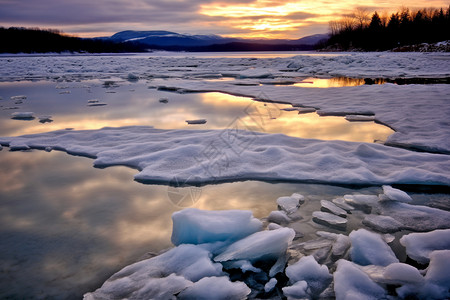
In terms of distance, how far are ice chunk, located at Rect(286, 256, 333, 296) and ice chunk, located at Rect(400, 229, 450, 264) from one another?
52 centimetres

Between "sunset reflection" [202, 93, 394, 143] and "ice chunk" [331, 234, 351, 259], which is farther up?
"sunset reflection" [202, 93, 394, 143]

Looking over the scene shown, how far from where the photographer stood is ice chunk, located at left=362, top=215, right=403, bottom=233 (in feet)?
6.14

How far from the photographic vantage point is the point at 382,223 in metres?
1.92

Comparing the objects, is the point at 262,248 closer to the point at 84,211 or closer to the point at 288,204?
the point at 288,204

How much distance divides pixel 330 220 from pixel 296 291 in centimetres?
70

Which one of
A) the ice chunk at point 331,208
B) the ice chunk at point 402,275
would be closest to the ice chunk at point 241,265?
the ice chunk at point 402,275

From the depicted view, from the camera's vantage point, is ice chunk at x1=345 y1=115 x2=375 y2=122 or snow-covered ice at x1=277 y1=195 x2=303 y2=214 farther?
ice chunk at x1=345 y1=115 x2=375 y2=122

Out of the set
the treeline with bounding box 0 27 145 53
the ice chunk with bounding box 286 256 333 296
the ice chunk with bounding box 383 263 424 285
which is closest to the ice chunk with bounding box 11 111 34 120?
the ice chunk with bounding box 286 256 333 296

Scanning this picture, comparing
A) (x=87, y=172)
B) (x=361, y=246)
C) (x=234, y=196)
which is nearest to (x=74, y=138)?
(x=87, y=172)

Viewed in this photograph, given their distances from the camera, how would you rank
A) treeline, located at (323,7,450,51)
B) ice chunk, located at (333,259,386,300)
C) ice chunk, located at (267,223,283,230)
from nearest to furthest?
ice chunk, located at (333,259,386,300), ice chunk, located at (267,223,283,230), treeline, located at (323,7,450,51)

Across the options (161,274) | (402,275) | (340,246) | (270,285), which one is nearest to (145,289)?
(161,274)

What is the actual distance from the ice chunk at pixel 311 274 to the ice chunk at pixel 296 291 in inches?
1.5

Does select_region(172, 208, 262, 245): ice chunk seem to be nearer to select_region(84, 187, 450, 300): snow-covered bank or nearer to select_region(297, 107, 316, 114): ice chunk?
select_region(84, 187, 450, 300): snow-covered bank

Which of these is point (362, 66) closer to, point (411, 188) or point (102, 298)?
point (411, 188)
